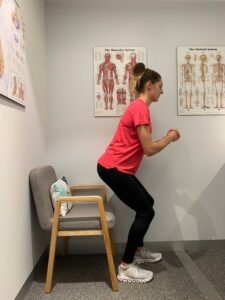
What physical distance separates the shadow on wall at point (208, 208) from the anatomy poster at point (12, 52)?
1624mm

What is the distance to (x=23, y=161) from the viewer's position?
1843mm

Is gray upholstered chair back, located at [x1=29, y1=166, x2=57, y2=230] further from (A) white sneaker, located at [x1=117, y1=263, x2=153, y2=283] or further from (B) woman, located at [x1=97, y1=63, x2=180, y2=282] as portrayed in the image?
(A) white sneaker, located at [x1=117, y1=263, x2=153, y2=283]

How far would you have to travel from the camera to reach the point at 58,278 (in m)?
2.05

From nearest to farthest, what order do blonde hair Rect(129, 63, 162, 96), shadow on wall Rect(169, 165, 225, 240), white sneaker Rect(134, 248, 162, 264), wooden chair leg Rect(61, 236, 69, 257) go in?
blonde hair Rect(129, 63, 162, 96)
white sneaker Rect(134, 248, 162, 264)
wooden chair leg Rect(61, 236, 69, 257)
shadow on wall Rect(169, 165, 225, 240)

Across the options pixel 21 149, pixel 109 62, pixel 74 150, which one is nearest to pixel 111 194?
pixel 74 150

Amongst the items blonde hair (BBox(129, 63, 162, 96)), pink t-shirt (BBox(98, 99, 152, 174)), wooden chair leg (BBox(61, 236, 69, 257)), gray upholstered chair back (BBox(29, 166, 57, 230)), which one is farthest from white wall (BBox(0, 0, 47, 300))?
blonde hair (BBox(129, 63, 162, 96))

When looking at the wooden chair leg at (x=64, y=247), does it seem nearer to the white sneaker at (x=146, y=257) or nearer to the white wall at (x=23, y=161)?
the white wall at (x=23, y=161)

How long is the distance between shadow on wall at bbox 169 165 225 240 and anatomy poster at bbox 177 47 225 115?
586 millimetres

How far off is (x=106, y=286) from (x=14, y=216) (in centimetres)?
80

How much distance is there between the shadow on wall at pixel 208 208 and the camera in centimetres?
256

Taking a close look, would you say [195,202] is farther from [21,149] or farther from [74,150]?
[21,149]

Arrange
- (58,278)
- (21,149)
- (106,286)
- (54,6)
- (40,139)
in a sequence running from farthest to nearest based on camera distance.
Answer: (54,6)
(40,139)
(58,278)
(106,286)
(21,149)

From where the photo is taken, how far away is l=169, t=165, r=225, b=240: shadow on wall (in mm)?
2562

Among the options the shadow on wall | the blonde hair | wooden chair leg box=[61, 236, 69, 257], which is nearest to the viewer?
the blonde hair
